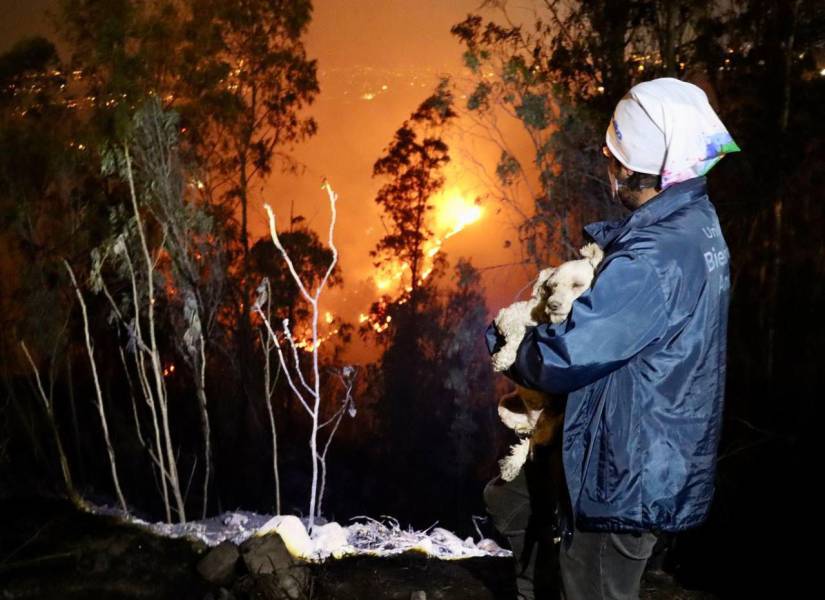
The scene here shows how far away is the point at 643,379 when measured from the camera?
165cm

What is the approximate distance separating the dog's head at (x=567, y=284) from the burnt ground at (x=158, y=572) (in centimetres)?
202

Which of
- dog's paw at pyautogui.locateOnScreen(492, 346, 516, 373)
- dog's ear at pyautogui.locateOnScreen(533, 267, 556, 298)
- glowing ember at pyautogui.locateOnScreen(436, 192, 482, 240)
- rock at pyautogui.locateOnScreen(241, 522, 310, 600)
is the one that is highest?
glowing ember at pyautogui.locateOnScreen(436, 192, 482, 240)

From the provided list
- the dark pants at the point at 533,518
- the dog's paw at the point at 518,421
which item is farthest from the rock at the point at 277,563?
the dog's paw at the point at 518,421

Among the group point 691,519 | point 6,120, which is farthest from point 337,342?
point 691,519

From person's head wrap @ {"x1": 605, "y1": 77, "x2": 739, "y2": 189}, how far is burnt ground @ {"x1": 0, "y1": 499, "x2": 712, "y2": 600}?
7.82 feet

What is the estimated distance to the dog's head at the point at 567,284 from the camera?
1.95 m

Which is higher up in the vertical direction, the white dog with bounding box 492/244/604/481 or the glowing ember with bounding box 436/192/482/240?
the glowing ember with bounding box 436/192/482/240

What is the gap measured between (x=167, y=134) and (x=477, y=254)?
15819mm

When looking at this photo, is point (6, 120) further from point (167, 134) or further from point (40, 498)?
point (40, 498)

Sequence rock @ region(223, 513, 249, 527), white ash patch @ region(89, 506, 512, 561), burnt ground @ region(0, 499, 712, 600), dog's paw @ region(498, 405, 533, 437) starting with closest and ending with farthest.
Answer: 1. dog's paw @ region(498, 405, 533, 437)
2. burnt ground @ region(0, 499, 712, 600)
3. white ash patch @ region(89, 506, 512, 561)
4. rock @ region(223, 513, 249, 527)

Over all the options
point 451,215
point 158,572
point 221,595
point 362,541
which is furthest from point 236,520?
point 451,215

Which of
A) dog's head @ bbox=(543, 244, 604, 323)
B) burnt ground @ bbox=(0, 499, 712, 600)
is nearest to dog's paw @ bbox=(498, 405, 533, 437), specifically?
dog's head @ bbox=(543, 244, 604, 323)

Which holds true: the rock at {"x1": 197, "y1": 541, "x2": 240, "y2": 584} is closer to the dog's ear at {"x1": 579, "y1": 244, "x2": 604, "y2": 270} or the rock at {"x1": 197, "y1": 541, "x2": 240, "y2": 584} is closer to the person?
→ the person

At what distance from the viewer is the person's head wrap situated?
1.71 meters
